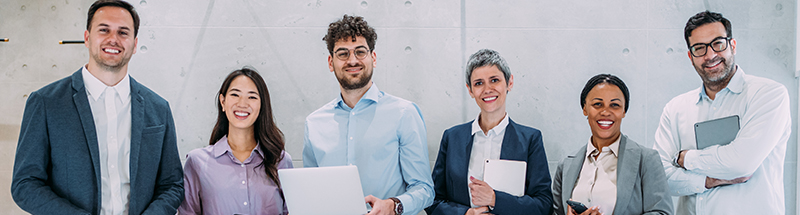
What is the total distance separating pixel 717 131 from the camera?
113 inches

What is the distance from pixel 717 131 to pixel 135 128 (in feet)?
A: 10.7

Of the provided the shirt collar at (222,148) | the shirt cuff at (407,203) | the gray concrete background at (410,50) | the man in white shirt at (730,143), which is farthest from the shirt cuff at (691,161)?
the shirt collar at (222,148)

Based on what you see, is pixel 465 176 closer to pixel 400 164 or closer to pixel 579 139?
pixel 400 164

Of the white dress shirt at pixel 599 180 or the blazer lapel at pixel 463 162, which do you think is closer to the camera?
the white dress shirt at pixel 599 180

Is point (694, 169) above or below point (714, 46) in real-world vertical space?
below

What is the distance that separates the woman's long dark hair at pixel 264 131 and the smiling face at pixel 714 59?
256 cm

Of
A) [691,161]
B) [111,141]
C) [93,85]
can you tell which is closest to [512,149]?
[691,161]

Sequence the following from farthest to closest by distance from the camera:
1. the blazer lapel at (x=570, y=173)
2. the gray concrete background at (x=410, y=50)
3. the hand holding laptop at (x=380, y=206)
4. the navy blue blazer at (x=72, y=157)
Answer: the gray concrete background at (x=410, y=50) → the blazer lapel at (x=570, y=173) → the hand holding laptop at (x=380, y=206) → the navy blue blazer at (x=72, y=157)

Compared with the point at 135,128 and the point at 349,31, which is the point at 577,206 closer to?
the point at 349,31

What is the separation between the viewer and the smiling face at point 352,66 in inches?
111

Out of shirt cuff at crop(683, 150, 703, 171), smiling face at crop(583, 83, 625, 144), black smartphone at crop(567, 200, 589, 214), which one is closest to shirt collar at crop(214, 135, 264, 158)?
black smartphone at crop(567, 200, 589, 214)

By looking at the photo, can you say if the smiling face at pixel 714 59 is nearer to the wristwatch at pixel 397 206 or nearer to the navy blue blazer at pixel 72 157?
the wristwatch at pixel 397 206

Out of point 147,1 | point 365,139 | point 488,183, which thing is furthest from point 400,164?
point 147,1

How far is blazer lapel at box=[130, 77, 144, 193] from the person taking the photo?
2451 millimetres
